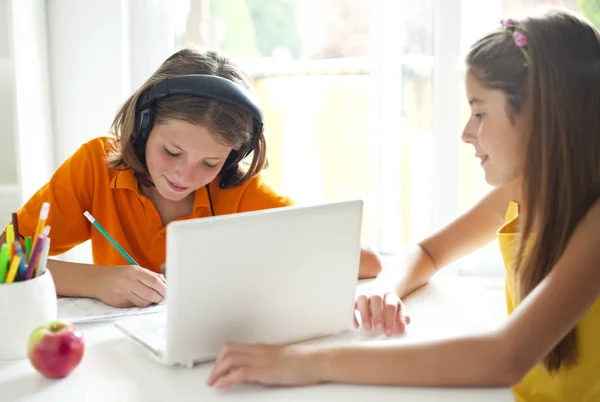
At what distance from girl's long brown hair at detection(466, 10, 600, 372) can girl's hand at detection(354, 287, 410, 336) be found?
200mm

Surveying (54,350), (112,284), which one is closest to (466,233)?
(112,284)

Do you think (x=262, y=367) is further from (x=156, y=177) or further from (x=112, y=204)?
(x=112, y=204)

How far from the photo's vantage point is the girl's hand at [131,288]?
1241mm

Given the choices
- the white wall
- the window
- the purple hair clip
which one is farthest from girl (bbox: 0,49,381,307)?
the window

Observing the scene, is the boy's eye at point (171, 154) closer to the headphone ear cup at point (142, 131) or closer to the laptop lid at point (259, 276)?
the headphone ear cup at point (142, 131)

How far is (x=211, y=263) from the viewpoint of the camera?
94 cm

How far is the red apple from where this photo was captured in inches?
37.8

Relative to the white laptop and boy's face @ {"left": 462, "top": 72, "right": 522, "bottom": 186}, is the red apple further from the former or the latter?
boy's face @ {"left": 462, "top": 72, "right": 522, "bottom": 186}

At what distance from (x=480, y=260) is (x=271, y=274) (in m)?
1.57

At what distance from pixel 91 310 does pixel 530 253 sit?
0.73 m

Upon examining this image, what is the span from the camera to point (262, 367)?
95 cm

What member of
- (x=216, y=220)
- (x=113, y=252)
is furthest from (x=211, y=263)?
(x=113, y=252)

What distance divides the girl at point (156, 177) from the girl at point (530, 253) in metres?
0.35

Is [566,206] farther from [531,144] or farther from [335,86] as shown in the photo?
[335,86]
